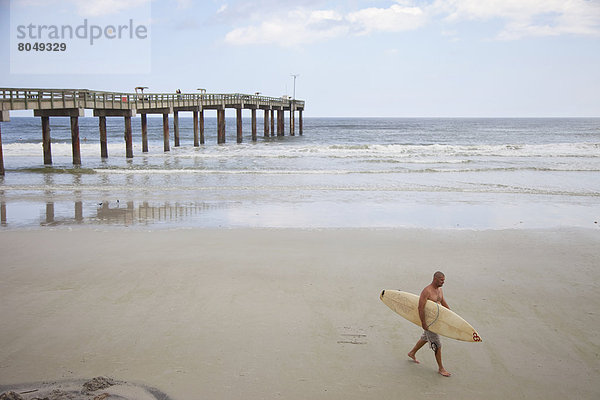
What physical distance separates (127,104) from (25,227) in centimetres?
1963

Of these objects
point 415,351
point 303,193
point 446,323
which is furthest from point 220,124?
point 446,323

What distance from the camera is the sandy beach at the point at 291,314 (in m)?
5.44

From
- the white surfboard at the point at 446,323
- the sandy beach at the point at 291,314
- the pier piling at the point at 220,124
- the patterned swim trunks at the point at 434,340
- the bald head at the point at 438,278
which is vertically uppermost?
the pier piling at the point at 220,124

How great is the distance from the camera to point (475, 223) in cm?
1306

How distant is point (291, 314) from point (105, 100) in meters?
25.8

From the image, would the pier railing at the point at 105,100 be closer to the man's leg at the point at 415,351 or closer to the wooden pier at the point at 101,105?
the wooden pier at the point at 101,105

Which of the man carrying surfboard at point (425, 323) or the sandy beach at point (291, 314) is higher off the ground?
the man carrying surfboard at point (425, 323)

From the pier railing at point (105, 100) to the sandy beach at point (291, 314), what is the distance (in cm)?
1436

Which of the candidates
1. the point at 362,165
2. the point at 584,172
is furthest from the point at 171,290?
the point at 584,172

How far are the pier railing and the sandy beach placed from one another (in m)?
14.4

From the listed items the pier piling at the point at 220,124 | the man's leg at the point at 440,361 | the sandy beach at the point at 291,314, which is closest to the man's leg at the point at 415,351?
the sandy beach at the point at 291,314

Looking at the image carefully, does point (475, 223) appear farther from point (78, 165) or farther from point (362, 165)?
point (78, 165)

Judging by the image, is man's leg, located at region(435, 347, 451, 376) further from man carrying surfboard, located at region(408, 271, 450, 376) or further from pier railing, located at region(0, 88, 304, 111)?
pier railing, located at region(0, 88, 304, 111)

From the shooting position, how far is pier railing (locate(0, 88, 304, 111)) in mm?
23056
